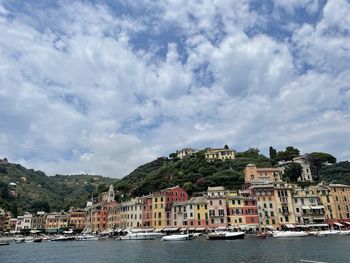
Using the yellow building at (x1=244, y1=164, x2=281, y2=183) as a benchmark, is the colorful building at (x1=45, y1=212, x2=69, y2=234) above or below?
below

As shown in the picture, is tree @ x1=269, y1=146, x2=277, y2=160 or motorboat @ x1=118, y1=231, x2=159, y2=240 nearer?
motorboat @ x1=118, y1=231, x2=159, y2=240

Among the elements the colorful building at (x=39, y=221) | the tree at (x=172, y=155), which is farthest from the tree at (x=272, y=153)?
the colorful building at (x=39, y=221)

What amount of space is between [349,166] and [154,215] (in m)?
94.4

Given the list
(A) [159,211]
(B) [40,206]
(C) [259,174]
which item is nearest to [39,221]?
(B) [40,206]

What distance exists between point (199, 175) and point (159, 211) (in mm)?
26815

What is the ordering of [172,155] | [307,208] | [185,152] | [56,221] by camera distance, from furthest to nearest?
[172,155] → [185,152] → [56,221] → [307,208]

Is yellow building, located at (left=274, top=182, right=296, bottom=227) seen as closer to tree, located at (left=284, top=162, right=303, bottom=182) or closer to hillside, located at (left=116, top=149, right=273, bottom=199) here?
hillside, located at (left=116, top=149, right=273, bottom=199)

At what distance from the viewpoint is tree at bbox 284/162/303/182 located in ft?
376

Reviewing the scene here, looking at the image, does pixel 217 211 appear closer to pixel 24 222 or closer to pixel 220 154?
pixel 220 154

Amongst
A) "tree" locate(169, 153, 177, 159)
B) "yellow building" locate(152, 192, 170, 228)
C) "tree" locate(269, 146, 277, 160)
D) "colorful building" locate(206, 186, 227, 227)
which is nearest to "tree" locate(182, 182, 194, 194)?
"yellow building" locate(152, 192, 170, 228)

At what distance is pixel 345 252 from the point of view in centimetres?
4103

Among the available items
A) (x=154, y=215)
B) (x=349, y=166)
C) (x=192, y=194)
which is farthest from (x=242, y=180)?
(x=349, y=166)

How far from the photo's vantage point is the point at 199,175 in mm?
116312

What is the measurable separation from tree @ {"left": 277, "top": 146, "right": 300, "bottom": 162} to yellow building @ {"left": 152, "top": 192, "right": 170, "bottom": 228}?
207 ft
